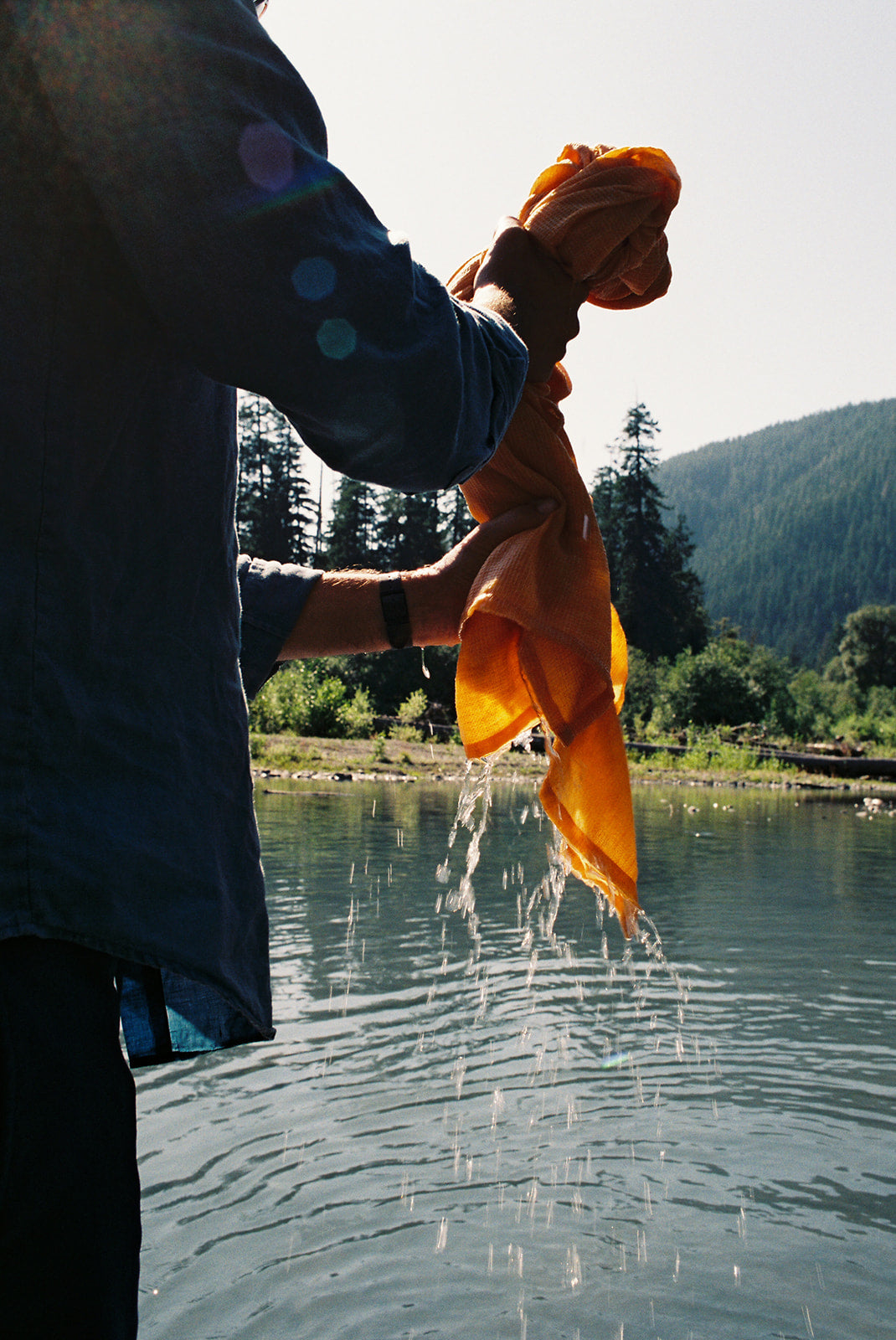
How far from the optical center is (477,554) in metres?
1.55

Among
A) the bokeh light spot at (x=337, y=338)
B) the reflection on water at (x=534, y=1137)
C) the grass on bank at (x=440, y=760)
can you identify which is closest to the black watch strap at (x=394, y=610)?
the bokeh light spot at (x=337, y=338)

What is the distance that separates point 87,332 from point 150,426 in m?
0.09

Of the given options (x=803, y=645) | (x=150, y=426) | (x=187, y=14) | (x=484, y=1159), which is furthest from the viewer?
(x=803, y=645)

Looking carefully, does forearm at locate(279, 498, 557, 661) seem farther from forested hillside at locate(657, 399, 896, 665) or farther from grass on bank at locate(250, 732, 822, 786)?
forested hillside at locate(657, 399, 896, 665)

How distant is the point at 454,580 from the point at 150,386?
69 centimetres

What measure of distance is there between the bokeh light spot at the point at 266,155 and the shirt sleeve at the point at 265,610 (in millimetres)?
677

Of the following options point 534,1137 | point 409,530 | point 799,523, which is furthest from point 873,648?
point 799,523

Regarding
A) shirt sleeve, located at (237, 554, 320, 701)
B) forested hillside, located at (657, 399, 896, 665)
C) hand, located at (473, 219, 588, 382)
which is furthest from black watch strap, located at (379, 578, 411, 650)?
forested hillside, located at (657, 399, 896, 665)

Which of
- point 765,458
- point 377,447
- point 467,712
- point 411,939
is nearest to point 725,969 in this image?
point 411,939

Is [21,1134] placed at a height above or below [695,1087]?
above

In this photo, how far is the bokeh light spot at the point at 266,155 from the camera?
2.72 feet

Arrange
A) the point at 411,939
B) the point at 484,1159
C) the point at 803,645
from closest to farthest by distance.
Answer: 1. the point at 484,1159
2. the point at 411,939
3. the point at 803,645

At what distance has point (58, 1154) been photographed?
2.85 feet

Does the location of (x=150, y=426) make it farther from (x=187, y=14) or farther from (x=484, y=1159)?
(x=484, y=1159)
